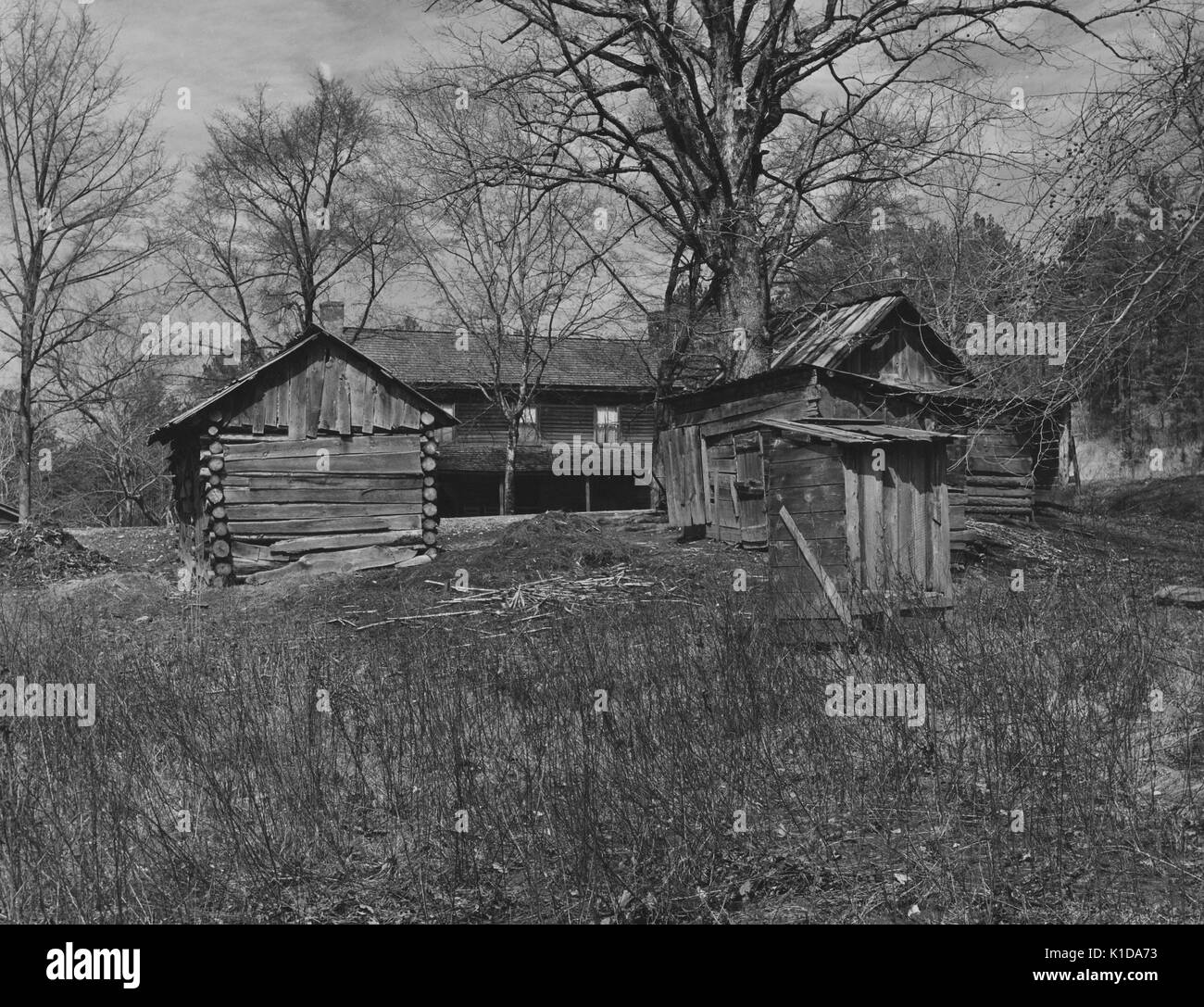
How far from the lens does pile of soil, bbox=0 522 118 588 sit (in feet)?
63.3

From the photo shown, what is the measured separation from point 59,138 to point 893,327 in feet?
76.5

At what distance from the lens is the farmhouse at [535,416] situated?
37.2m

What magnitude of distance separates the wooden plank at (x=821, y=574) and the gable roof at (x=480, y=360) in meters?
26.8

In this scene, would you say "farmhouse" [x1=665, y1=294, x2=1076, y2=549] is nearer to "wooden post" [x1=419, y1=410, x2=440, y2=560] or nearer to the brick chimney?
"wooden post" [x1=419, y1=410, x2=440, y2=560]

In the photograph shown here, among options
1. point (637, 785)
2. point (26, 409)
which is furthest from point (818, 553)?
point (26, 409)

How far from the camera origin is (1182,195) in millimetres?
8188

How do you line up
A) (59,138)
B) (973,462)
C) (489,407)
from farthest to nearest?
(489,407) → (59,138) → (973,462)

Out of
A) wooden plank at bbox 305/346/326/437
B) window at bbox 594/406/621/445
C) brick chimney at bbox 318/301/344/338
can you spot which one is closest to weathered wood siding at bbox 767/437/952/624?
wooden plank at bbox 305/346/326/437

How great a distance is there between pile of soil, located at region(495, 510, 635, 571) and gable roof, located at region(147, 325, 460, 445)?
2.68 metres

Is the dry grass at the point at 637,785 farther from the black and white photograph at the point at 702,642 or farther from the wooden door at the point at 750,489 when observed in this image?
the wooden door at the point at 750,489

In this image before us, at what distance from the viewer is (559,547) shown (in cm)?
1725

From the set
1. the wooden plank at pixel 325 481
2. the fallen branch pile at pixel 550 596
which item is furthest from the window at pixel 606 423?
the fallen branch pile at pixel 550 596
